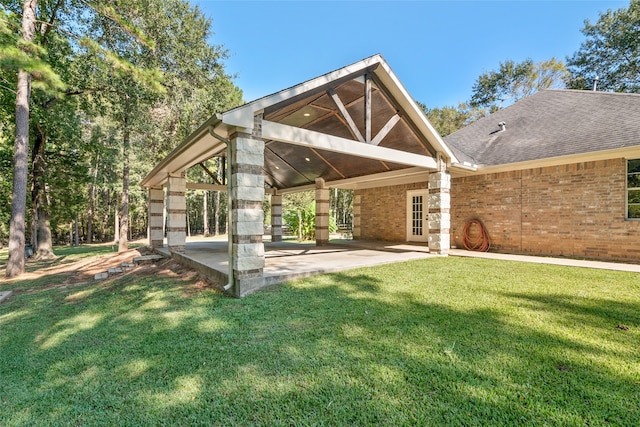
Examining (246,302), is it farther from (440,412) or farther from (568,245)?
(568,245)

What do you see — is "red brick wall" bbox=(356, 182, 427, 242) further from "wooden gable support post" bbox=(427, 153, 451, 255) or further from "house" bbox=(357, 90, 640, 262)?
"wooden gable support post" bbox=(427, 153, 451, 255)

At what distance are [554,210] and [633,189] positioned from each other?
158 centimetres

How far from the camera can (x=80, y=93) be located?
11.8 meters

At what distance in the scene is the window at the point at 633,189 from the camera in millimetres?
6887

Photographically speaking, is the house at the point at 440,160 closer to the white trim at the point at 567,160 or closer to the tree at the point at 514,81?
the white trim at the point at 567,160

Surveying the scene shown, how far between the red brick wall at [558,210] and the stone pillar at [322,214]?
5.23m

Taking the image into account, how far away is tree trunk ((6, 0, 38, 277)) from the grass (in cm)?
470

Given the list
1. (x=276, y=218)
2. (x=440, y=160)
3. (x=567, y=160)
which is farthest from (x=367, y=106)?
(x=276, y=218)

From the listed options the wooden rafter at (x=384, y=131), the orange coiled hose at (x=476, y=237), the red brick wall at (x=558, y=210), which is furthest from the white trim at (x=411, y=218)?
the wooden rafter at (x=384, y=131)

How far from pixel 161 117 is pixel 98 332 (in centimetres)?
1439

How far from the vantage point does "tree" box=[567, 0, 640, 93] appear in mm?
Result: 16891

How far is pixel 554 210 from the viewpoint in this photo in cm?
803

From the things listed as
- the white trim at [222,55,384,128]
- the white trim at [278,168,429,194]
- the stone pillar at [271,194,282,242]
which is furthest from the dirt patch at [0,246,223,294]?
the white trim at [278,168,429,194]

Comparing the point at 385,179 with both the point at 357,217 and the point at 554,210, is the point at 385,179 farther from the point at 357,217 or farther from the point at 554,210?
the point at 554,210
